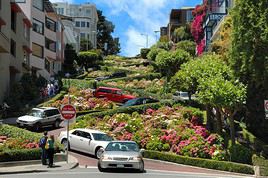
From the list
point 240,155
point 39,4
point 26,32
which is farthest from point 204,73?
point 39,4

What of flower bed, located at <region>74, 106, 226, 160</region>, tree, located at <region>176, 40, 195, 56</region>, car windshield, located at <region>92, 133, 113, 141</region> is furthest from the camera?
tree, located at <region>176, 40, 195, 56</region>

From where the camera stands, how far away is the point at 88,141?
2898 cm

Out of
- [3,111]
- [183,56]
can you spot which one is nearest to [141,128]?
[3,111]

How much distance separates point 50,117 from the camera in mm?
39500

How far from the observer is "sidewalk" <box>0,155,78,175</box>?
21.7m

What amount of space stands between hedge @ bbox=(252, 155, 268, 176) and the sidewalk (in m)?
8.83

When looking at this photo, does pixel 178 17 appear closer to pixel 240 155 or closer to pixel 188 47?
pixel 188 47

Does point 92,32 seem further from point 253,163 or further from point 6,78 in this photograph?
point 253,163

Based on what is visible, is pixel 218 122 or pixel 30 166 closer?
pixel 30 166

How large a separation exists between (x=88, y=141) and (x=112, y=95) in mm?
26723

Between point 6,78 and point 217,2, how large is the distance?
3337cm

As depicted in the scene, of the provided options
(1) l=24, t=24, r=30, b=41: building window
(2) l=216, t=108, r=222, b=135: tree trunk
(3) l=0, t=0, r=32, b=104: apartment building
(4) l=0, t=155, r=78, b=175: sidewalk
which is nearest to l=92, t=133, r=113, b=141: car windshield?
(4) l=0, t=155, r=78, b=175: sidewalk

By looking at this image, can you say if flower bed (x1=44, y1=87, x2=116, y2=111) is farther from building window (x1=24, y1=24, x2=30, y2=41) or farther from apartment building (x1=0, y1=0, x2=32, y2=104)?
building window (x1=24, y1=24, x2=30, y2=41)

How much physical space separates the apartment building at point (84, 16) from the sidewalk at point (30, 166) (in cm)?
11211
